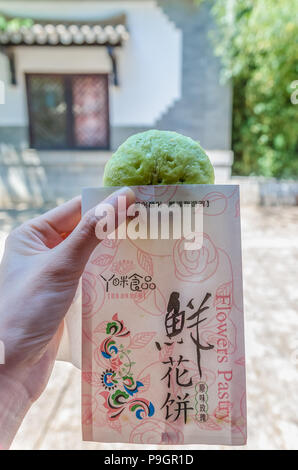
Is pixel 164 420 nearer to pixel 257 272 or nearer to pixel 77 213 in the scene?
pixel 77 213

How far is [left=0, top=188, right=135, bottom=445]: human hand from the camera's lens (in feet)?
3.30

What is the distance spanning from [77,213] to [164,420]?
700 millimetres

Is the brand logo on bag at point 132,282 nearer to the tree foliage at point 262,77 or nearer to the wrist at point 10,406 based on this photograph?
the wrist at point 10,406

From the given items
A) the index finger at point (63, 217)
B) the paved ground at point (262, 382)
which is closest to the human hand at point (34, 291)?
the index finger at point (63, 217)

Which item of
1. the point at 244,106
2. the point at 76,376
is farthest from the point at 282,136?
the point at 76,376

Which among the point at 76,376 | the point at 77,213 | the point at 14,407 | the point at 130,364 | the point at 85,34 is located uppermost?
the point at 85,34

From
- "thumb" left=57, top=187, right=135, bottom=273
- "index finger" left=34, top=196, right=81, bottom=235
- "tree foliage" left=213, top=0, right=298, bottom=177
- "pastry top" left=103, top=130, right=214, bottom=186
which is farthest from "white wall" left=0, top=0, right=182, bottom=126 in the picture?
"thumb" left=57, top=187, right=135, bottom=273

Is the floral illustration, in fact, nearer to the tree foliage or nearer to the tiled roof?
the tree foliage

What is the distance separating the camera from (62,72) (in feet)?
21.5

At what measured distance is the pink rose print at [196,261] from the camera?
1000 mm

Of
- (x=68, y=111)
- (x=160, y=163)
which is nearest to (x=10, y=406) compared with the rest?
(x=160, y=163)

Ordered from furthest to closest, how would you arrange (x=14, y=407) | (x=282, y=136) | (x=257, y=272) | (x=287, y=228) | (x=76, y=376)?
(x=282, y=136) < (x=287, y=228) < (x=257, y=272) < (x=76, y=376) < (x=14, y=407)

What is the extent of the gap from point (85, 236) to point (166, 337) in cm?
35

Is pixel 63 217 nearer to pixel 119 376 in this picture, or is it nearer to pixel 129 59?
pixel 119 376
